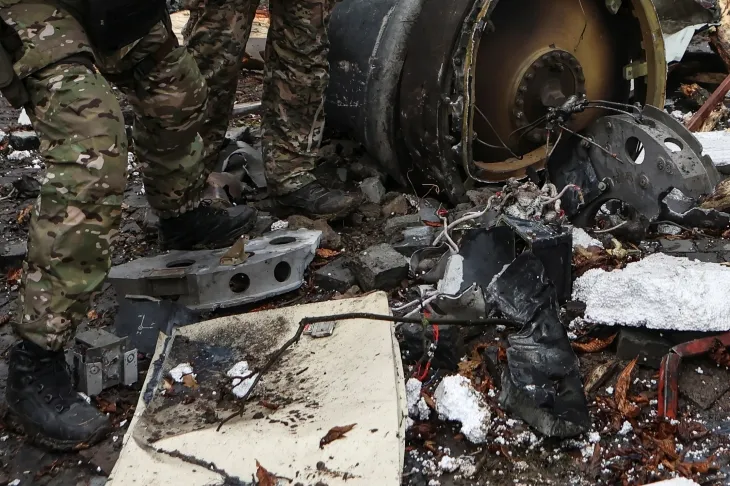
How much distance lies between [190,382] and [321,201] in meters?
1.43

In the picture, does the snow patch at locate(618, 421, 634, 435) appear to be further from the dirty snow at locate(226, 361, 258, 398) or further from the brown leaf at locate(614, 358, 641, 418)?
the dirty snow at locate(226, 361, 258, 398)

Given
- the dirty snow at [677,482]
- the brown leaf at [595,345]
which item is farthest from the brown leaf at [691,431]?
the brown leaf at [595,345]

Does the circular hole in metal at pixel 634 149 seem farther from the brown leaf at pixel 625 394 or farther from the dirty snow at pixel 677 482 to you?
the dirty snow at pixel 677 482

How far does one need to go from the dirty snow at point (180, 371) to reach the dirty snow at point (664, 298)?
1.40 metres

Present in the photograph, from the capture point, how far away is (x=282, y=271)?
10.3ft

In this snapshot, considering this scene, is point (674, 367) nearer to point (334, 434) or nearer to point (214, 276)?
point (334, 434)

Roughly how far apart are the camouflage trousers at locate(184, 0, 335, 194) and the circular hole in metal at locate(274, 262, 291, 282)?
670mm

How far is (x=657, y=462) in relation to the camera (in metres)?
2.01

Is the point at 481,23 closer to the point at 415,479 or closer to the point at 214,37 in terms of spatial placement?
the point at 214,37

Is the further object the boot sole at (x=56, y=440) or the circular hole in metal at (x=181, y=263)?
the circular hole in metal at (x=181, y=263)

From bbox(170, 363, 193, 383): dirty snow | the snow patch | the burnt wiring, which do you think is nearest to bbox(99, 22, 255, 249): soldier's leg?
bbox(170, 363, 193, 383): dirty snow

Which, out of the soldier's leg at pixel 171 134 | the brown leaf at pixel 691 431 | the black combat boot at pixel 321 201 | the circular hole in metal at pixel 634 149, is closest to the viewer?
the brown leaf at pixel 691 431

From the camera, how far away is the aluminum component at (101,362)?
8.03ft

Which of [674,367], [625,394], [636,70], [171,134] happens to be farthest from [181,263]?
[636,70]
